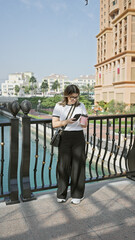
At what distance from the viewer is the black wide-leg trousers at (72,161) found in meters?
2.65

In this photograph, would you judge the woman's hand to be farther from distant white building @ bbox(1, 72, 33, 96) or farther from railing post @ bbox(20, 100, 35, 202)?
distant white building @ bbox(1, 72, 33, 96)

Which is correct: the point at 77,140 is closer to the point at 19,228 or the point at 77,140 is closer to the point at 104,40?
the point at 19,228

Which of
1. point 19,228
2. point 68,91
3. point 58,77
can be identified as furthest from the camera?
point 58,77

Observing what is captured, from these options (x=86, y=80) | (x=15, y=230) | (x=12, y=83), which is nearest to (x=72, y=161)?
(x=15, y=230)

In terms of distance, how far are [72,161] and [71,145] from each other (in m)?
0.21

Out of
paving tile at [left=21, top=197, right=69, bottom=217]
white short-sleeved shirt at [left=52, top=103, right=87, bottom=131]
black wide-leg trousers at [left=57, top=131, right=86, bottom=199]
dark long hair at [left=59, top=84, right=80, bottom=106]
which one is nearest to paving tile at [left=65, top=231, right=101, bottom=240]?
paving tile at [left=21, top=197, right=69, bottom=217]

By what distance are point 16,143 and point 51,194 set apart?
82cm

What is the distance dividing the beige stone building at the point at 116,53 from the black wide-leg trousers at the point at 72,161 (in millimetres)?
37198

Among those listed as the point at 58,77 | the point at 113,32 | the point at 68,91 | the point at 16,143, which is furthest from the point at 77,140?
the point at 58,77

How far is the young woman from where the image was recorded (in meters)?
2.60

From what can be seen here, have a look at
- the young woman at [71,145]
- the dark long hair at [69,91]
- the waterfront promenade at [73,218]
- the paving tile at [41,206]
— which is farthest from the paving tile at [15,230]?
the dark long hair at [69,91]

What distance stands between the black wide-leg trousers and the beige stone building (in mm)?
37198

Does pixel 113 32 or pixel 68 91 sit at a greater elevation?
pixel 113 32

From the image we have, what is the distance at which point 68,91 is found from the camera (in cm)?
258
